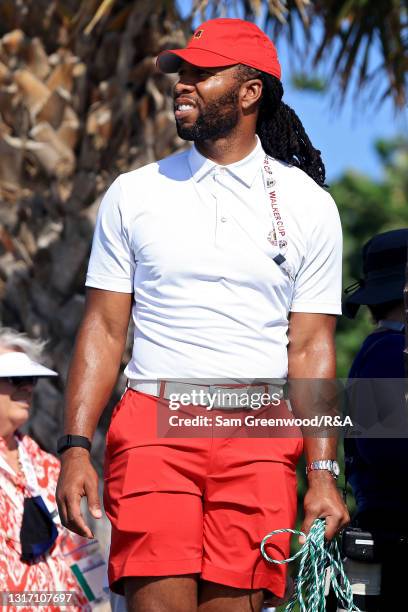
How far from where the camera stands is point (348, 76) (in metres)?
7.99

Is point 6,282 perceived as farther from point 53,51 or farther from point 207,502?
point 207,502

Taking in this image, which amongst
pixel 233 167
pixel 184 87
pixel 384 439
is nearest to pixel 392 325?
pixel 384 439

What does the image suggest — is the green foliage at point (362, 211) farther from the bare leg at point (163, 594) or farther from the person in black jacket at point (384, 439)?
the bare leg at point (163, 594)

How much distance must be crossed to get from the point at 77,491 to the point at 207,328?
61 centimetres

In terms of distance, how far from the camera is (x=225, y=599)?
3373mm

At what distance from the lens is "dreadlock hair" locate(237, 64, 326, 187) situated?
3930 mm

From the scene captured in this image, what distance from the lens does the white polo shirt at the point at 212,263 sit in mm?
3525

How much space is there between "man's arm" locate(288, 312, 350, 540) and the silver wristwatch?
0.04ft

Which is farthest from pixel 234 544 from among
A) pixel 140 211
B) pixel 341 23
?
pixel 341 23

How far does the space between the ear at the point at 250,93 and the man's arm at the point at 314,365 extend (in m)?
0.69

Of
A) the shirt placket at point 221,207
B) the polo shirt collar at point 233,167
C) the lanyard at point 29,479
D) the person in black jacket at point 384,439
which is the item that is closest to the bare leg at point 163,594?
the person in black jacket at point 384,439

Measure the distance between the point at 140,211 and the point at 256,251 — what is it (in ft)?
1.27

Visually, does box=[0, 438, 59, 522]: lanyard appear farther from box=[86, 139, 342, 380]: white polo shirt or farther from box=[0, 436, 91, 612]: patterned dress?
box=[86, 139, 342, 380]: white polo shirt

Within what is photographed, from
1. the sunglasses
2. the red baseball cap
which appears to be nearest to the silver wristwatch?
the red baseball cap
